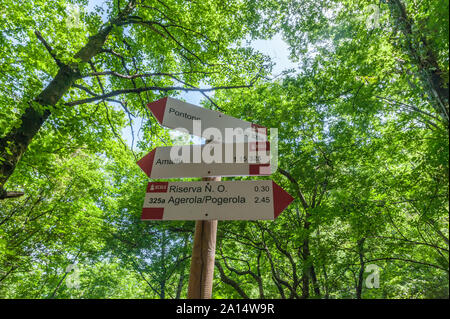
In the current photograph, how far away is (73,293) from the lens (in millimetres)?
18781

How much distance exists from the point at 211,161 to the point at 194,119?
51 cm

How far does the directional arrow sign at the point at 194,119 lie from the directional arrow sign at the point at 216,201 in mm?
528

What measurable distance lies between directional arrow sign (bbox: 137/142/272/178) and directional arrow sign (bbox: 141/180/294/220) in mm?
128

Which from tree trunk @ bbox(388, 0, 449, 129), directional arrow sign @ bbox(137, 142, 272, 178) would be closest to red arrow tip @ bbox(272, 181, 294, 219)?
directional arrow sign @ bbox(137, 142, 272, 178)

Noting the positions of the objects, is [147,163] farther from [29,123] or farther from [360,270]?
[360,270]

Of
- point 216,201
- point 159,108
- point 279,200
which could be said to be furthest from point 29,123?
point 279,200

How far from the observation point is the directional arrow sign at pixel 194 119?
2066 millimetres

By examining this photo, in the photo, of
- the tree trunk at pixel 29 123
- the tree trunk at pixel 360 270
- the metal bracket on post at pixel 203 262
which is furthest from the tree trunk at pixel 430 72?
the tree trunk at pixel 29 123

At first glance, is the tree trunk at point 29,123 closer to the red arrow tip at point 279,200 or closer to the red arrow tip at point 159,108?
the red arrow tip at point 159,108

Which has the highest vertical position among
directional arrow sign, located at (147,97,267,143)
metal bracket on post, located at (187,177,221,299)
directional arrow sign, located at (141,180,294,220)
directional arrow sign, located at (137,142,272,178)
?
directional arrow sign, located at (147,97,267,143)

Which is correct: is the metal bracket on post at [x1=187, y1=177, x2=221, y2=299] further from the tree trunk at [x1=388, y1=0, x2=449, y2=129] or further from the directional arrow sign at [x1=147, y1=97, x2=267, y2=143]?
the tree trunk at [x1=388, y1=0, x2=449, y2=129]

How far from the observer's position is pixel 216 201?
1698 mm

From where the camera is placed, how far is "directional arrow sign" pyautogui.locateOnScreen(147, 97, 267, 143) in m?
2.07
